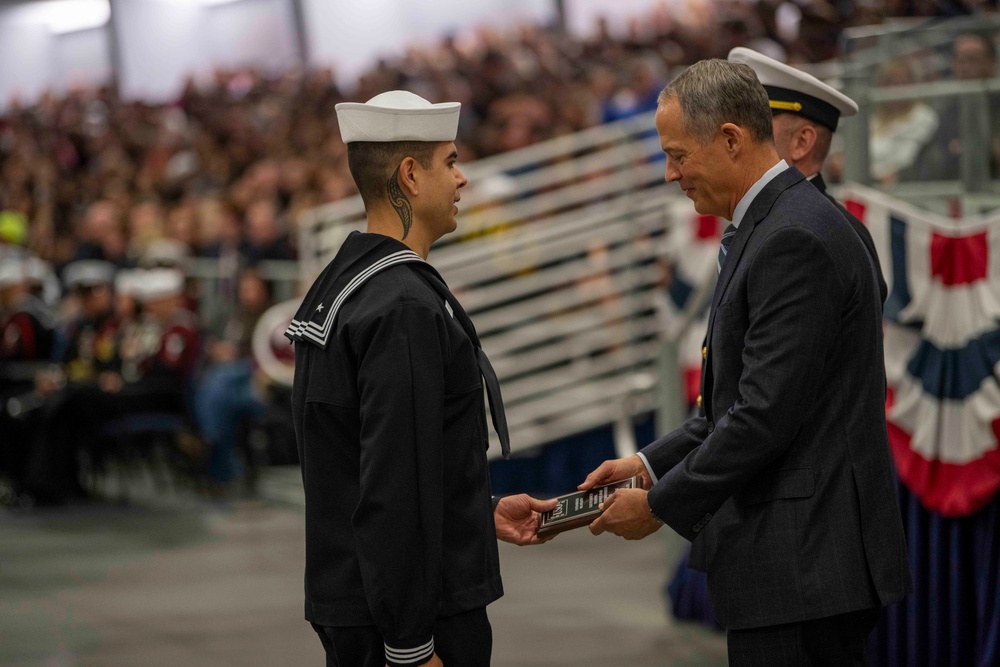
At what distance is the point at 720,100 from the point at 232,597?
4.40 m

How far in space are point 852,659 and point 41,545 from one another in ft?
20.2

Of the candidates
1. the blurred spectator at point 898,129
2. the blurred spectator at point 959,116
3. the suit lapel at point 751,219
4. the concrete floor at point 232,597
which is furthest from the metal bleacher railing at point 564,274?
the suit lapel at point 751,219

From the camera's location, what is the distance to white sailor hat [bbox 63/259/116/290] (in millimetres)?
9734

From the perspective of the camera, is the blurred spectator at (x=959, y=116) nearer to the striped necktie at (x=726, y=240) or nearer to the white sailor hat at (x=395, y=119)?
the striped necktie at (x=726, y=240)

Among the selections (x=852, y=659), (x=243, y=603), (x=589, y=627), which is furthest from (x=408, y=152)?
(x=243, y=603)

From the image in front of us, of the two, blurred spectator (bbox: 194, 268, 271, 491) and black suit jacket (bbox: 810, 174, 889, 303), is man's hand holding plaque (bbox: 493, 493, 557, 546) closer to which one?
black suit jacket (bbox: 810, 174, 889, 303)

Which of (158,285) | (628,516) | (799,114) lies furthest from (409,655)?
(158,285)

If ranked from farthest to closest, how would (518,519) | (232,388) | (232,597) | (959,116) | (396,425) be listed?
(232,388) → (232,597) → (959,116) → (518,519) → (396,425)

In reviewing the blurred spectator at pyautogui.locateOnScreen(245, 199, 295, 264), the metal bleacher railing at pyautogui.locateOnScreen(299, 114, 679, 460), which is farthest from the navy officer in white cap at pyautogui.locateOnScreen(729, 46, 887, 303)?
the blurred spectator at pyautogui.locateOnScreen(245, 199, 295, 264)

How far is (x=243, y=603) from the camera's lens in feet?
19.5

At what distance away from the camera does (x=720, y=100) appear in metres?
2.34

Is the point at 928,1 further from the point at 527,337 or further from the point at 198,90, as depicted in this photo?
the point at 198,90

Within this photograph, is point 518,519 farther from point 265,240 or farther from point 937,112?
point 265,240

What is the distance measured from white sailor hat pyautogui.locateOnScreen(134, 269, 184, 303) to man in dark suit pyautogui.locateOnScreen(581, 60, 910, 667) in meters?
6.93
